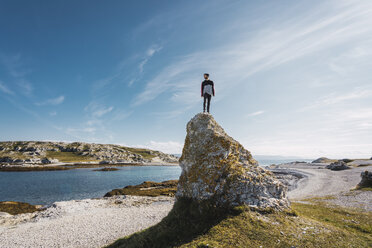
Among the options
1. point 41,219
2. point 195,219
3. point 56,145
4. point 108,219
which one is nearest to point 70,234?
point 108,219

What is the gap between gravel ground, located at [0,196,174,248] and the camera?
15.9 m

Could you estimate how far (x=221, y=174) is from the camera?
10.1 m

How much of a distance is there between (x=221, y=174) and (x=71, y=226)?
19.3 metres

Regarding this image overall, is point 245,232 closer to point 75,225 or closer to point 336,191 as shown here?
point 75,225

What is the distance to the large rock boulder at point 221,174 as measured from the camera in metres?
9.29

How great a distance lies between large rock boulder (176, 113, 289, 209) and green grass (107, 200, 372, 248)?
2.01 ft

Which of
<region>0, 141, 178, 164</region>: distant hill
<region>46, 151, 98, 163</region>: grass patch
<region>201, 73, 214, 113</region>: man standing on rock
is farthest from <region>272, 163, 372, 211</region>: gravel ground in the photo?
<region>46, 151, 98, 163</region>: grass patch

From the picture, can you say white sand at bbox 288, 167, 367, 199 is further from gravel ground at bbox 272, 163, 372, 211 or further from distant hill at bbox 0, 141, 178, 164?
distant hill at bbox 0, 141, 178, 164

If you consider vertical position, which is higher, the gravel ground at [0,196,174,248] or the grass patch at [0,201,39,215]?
the gravel ground at [0,196,174,248]

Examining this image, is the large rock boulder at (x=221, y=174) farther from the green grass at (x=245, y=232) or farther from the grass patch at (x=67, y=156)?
the grass patch at (x=67, y=156)

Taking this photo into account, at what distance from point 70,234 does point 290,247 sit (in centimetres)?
1982

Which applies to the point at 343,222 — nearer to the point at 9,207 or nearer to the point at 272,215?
the point at 272,215

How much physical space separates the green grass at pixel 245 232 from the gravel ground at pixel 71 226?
9.23 m

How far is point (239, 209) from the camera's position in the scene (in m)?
8.72
